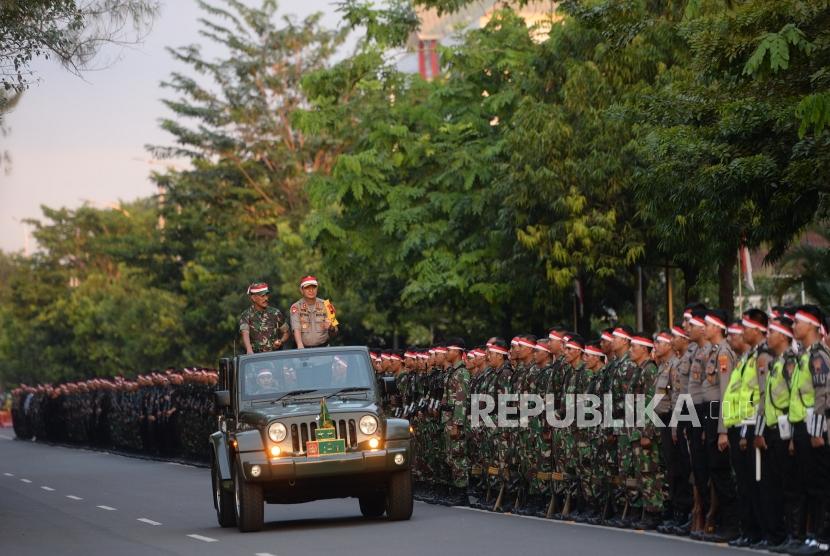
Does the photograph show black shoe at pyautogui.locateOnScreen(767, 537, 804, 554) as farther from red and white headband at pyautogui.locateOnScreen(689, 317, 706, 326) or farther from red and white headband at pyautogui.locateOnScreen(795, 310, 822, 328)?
red and white headband at pyautogui.locateOnScreen(689, 317, 706, 326)

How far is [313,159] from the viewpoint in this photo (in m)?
69.6

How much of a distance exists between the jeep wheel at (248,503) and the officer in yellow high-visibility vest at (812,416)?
6570mm

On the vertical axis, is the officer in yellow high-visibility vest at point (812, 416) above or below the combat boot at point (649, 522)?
above

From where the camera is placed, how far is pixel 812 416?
1412cm

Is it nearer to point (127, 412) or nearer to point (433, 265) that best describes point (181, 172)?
point (127, 412)

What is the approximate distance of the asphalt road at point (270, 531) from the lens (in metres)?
15.9

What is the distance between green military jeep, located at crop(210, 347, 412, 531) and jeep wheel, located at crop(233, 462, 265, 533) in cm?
1

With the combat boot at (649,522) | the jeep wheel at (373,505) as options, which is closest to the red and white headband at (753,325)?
the combat boot at (649,522)

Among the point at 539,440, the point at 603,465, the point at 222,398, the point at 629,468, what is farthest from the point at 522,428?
the point at 222,398

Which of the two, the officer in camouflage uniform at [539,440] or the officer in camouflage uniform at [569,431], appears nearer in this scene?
the officer in camouflage uniform at [569,431]

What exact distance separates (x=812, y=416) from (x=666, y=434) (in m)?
3.15

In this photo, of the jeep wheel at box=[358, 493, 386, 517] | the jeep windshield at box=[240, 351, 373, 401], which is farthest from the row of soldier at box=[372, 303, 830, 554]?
the jeep windshield at box=[240, 351, 373, 401]

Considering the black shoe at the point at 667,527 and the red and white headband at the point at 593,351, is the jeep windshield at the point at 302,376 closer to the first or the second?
the red and white headband at the point at 593,351

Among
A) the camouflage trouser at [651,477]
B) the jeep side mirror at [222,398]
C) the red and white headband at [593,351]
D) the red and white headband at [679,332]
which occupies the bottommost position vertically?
the camouflage trouser at [651,477]
